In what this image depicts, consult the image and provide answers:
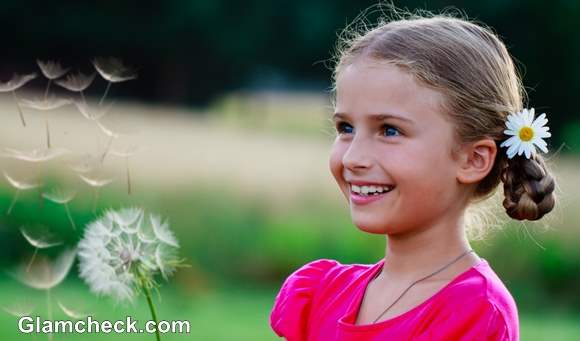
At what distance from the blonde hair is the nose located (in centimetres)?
20

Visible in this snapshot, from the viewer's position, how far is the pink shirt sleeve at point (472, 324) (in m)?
2.69

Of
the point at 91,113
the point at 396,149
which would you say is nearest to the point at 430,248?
the point at 396,149

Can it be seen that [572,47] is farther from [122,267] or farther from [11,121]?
[122,267]

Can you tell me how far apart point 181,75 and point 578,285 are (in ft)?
49.0

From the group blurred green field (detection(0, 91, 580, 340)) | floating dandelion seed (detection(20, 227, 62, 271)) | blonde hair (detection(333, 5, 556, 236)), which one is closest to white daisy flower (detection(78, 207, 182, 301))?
floating dandelion seed (detection(20, 227, 62, 271))

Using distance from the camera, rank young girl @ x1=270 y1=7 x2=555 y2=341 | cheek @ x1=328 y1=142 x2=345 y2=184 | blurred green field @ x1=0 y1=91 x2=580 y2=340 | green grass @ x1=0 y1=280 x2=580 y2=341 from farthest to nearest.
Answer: blurred green field @ x1=0 y1=91 x2=580 y2=340
green grass @ x1=0 y1=280 x2=580 y2=341
cheek @ x1=328 y1=142 x2=345 y2=184
young girl @ x1=270 y1=7 x2=555 y2=341

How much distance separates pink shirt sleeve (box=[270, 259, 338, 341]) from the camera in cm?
317

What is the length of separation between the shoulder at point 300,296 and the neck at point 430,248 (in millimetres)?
302

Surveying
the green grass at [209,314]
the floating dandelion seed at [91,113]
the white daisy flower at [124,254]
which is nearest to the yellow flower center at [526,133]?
the white daisy flower at [124,254]

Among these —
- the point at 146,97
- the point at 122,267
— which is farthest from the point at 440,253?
the point at 146,97

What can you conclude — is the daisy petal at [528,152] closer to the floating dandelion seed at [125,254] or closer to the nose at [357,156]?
the nose at [357,156]

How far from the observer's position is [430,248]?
2.95m

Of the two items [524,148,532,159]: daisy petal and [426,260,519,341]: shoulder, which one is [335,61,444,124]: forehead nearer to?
[524,148,532,159]: daisy petal

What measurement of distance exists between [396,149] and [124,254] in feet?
2.32
